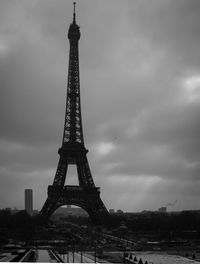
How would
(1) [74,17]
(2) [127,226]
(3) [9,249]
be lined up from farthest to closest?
(2) [127,226], (3) [9,249], (1) [74,17]

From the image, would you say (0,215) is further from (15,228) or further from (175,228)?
(175,228)

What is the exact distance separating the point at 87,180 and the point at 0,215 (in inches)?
294

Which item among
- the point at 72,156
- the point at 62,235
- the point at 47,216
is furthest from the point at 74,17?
the point at 47,216

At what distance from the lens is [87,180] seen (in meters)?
30.1

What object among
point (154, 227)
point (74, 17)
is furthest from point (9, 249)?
point (154, 227)

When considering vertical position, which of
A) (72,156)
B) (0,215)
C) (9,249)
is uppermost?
(72,156)

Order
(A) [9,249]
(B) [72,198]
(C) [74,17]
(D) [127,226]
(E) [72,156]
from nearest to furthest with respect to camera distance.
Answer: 1. (C) [74,17]
2. (A) [9,249]
3. (E) [72,156]
4. (B) [72,198]
5. (D) [127,226]

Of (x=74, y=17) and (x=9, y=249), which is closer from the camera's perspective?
(x=74, y=17)

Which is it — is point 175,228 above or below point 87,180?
below

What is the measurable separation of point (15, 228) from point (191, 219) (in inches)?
433

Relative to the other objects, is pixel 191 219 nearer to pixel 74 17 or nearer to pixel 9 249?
pixel 9 249

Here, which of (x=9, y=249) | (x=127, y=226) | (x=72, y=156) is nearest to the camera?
(x=9, y=249)

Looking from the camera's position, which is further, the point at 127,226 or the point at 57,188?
the point at 127,226

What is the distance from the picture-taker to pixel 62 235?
99.0 ft
